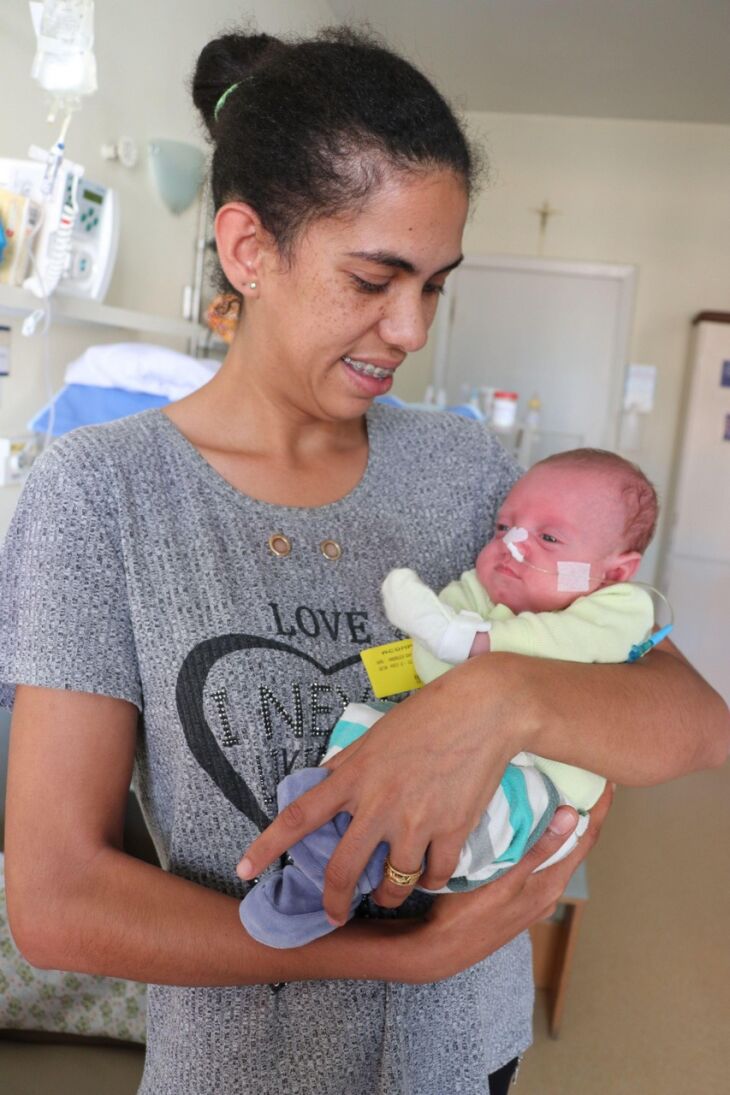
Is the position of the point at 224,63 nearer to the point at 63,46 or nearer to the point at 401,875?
the point at 401,875

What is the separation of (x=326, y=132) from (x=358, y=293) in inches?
6.0

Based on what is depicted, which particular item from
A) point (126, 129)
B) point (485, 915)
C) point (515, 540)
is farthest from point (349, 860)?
point (126, 129)

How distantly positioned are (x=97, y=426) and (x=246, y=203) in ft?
0.90

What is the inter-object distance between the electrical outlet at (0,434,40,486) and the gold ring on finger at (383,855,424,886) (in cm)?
151

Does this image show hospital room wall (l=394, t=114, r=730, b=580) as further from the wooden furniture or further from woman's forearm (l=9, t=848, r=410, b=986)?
woman's forearm (l=9, t=848, r=410, b=986)

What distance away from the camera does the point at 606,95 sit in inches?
193

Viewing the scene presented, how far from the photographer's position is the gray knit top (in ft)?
2.63

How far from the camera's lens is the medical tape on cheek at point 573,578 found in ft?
3.44

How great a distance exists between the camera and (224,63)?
1.02 m

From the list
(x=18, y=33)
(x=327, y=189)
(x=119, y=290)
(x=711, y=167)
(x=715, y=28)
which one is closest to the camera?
(x=327, y=189)

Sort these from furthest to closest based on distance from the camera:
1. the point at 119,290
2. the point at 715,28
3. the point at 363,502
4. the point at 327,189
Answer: the point at 715,28 → the point at 119,290 → the point at 363,502 → the point at 327,189

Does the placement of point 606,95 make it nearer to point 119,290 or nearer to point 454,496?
point 119,290

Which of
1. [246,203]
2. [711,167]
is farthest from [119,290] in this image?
[711,167]

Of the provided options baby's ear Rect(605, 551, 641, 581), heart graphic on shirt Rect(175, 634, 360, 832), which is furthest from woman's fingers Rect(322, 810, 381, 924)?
baby's ear Rect(605, 551, 641, 581)
